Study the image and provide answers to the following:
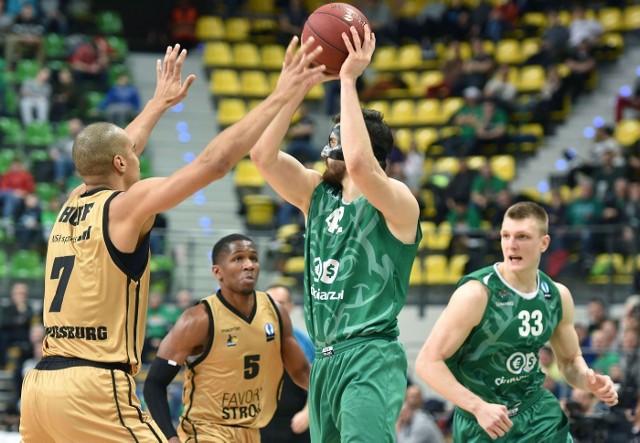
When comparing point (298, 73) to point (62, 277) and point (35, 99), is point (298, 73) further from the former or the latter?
point (35, 99)

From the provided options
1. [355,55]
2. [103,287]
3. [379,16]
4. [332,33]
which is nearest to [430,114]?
[379,16]

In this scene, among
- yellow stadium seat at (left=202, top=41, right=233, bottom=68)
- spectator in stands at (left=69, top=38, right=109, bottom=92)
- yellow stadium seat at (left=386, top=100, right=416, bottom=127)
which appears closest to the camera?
yellow stadium seat at (left=386, top=100, right=416, bottom=127)

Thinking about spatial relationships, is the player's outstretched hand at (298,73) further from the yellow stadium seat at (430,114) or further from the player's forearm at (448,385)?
the yellow stadium seat at (430,114)

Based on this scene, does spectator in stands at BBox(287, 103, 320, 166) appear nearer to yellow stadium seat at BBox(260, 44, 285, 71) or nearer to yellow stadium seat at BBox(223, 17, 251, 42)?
yellow stadium seat at BBox(260, 44, 285, 71)

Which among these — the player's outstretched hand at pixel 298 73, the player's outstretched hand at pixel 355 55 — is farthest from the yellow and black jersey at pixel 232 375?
the player's outstretched hand at pixel 298 73

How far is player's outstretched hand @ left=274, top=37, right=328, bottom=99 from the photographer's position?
509 centimetres

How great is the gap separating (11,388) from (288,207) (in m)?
4.91

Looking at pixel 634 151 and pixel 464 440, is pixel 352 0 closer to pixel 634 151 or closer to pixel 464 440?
pixel 634 151

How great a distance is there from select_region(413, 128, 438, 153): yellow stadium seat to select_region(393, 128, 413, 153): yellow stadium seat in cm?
11

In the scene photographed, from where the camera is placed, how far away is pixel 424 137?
1889 cm

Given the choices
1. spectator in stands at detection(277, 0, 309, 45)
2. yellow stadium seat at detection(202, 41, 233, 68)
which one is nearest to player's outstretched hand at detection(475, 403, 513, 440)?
yellow stadium seat at detection(202, 41, 233, 68)

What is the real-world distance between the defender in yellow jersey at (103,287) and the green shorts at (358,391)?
86 cm

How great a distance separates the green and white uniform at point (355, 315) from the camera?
18.3ft

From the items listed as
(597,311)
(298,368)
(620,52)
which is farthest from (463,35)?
(298,368)
